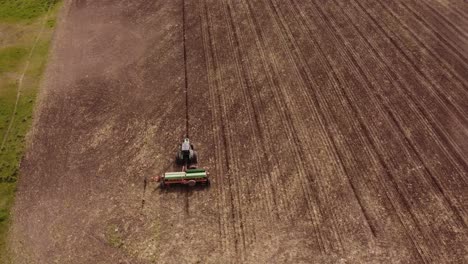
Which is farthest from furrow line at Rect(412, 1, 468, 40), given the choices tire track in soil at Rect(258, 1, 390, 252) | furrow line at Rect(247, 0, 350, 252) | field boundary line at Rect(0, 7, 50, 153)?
field boundary line at Rect(0, 7, 50, 153)

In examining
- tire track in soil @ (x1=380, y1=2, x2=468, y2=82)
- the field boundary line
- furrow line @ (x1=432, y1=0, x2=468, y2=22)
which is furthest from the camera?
furrow line @ (x1=432, y1=0, x2=468, y2=22)

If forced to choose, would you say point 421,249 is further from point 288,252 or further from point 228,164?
point 228,164

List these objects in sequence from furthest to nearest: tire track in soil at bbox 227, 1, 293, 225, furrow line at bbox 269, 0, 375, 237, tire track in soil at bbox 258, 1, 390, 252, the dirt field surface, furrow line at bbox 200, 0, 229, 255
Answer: tire track in soil at bbox 227, 1, 293, 225
furrow line at bbox 269, 0, 375, 237
tire track in soil at bbox 258, 1, 390, 252
furrow line at bbox 200, 0, 229, 255
the dirt field surface

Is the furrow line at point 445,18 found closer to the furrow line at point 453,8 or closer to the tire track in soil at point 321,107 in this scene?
the furrow line at point 453,8

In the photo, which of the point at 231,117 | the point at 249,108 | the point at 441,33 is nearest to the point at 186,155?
the point at 231,117

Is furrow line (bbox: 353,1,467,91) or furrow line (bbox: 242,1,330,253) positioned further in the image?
furrow line (bbox: 353,1,467,91)

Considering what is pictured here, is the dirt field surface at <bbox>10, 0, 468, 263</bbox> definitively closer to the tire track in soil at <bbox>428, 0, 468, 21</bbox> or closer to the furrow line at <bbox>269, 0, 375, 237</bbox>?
the furrow line at <bbox>269, 0, 375, 237</bbox>
